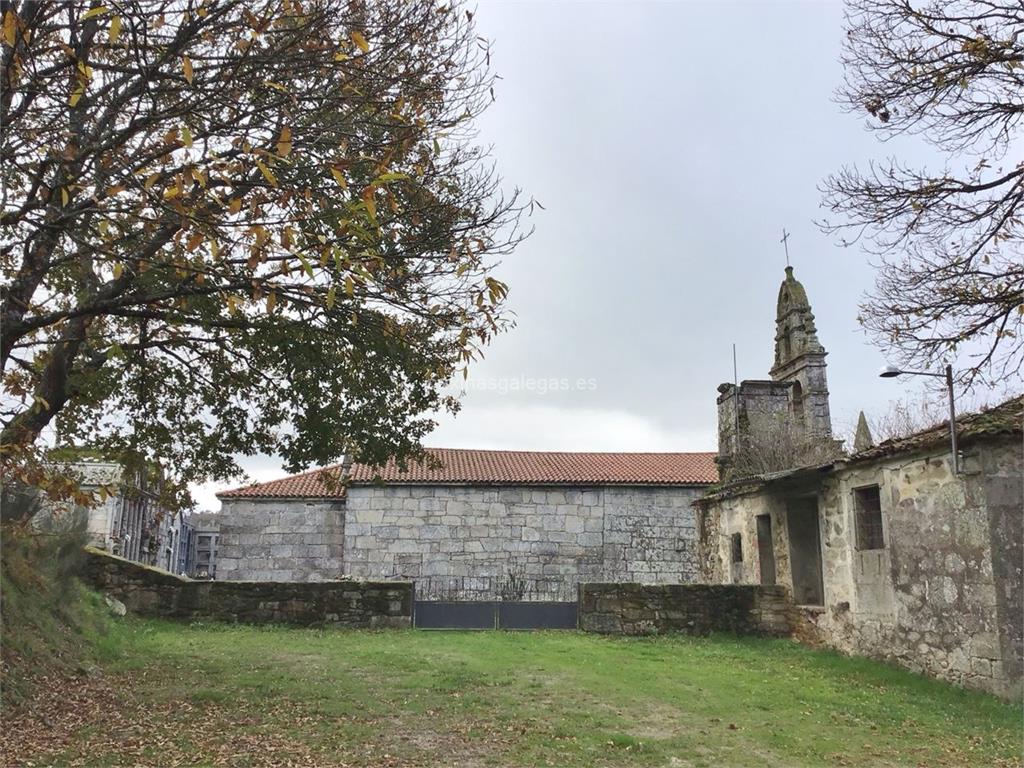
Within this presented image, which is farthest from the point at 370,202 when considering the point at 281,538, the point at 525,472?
the point at 281,538

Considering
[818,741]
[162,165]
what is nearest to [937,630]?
[818,741]

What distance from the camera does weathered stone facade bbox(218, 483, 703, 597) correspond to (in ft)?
64.8

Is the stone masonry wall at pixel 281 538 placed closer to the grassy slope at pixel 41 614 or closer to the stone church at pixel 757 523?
the stone church at pixel 757 523

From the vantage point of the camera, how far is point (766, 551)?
1334cm

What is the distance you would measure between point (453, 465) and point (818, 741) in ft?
53.4

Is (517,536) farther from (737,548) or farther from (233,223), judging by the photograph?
(233,223)

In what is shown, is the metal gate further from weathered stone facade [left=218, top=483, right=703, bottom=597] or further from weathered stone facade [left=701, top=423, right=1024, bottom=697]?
weathered stone facade [left=218, top=483, right=703, bottom=597]

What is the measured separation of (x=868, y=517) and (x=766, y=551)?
320 cm

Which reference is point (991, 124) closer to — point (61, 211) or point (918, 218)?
point (918, 218)

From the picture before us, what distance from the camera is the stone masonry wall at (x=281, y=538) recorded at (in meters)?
20.4

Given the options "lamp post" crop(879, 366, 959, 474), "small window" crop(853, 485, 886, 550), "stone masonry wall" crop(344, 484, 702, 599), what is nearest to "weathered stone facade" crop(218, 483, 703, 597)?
"stone masonry wall" crop(344, 484, 702, 599)

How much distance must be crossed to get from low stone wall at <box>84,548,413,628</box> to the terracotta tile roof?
6153mm

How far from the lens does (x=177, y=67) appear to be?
5.39 metres

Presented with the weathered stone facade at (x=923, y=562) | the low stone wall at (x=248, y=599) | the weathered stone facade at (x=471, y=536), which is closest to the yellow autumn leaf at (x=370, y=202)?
the weathered stone facade at (x=923, y=562)
